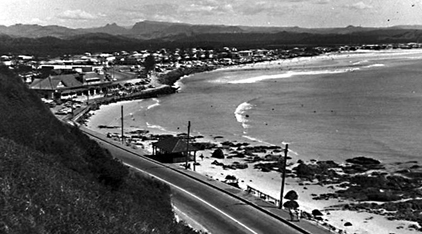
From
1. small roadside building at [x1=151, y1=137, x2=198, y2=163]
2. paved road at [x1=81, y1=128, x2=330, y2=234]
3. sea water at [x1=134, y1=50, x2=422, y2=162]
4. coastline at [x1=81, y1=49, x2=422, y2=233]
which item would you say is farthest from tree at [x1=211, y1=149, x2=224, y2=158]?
Answer: paved road at [x1=81, y1=128, x2=330, y2=234]

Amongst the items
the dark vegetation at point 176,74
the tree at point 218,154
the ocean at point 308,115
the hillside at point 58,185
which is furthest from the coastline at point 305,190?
the dark vegetation at point 176,74

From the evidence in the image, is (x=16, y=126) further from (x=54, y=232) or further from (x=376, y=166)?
(x=376, y=166)

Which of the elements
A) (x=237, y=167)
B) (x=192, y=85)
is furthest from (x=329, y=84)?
(x=237, y=167)

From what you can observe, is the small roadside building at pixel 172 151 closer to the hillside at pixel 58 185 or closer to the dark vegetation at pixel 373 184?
the dark vegetation at pixel 373 184

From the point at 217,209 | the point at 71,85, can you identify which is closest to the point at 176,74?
the point at 71,85

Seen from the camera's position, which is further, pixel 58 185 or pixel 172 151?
pixel 172 151

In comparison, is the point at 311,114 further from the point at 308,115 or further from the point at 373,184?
the point at 373,184

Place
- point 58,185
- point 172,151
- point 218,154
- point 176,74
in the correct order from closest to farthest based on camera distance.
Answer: point 58,185 < point 172,151 < point 218,154 < point 176,74

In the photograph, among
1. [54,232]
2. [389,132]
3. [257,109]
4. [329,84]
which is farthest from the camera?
[329,84]
